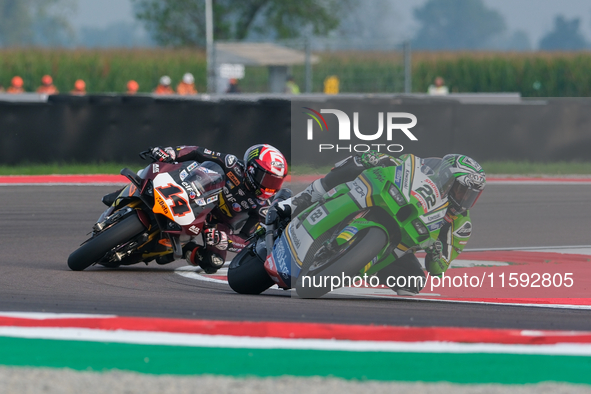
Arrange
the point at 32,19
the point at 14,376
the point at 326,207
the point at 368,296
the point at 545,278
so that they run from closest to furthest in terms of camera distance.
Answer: the point at 14,376, the point at 326,207, the point at 368,296, the point at 545,278, the point at 32,19

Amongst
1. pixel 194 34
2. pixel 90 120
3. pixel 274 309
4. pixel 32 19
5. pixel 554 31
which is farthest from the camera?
pixel 554 31

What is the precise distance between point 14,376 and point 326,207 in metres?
2.45

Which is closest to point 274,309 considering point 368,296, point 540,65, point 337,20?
point 368,296

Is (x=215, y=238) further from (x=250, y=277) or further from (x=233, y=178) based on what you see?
(x=250, y=277)

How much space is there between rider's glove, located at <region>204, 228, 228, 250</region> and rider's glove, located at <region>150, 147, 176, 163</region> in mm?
669

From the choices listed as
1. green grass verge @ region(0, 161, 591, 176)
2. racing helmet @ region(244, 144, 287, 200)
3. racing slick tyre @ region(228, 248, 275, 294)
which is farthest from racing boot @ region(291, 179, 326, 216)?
green grass verge @ region(0, 161, 591, 176)

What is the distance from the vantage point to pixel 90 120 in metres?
13.6

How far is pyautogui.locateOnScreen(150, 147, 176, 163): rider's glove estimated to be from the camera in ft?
22.5

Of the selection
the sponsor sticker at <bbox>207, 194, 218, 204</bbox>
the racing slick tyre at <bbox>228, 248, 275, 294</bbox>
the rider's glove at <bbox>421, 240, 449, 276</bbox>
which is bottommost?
the racing slick tyre at <bbox>228, 248, 275, 294</bbox>

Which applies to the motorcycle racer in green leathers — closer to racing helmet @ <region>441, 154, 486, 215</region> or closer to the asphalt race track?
racing helmet @ <region>441, 154, 486, 215</region>

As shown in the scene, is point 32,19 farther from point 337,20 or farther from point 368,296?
point 368,296

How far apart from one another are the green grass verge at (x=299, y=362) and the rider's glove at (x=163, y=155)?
294 centimetres
